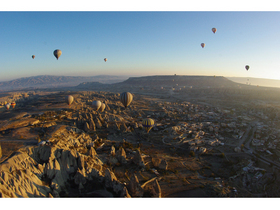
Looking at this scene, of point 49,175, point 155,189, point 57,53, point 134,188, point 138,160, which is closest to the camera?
point 49,175

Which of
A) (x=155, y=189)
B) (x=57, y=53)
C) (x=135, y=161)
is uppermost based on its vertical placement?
(x=57, y=53)

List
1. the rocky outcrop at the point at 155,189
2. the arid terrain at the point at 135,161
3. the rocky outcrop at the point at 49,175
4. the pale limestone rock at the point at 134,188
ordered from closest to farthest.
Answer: the rocky outcrop at the point at 49,175
the arid terrain at the point at 135,161
the pale limestone rock at the point at 134,188
the rocky outcrop at the point at 155,189

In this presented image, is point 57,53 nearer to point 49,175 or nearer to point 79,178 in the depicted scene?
point 49,175

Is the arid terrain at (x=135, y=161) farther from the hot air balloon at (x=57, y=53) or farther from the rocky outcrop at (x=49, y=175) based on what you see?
the hot air balloon at (x=57, y=53)

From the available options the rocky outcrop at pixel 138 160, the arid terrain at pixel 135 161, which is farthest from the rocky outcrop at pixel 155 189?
the rocky outcrop at pixel 138 160

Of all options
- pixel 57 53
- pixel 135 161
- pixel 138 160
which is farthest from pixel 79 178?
pixel 57 53

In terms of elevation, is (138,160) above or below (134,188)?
below

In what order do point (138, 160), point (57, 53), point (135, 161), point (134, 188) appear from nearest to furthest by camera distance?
point (134, 188)
point (138, 160)
point (135, 161)
point (57, 53)

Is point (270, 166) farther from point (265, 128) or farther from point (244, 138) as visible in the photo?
point (265, 128)

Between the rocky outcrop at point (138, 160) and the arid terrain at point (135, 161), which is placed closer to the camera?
the arid terrain at point (135, 161)

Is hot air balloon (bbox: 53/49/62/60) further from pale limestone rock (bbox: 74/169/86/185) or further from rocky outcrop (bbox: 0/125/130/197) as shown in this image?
pale limestone rock (bbox: 74/169/86/185)

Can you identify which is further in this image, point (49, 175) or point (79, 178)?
point (79, 178)

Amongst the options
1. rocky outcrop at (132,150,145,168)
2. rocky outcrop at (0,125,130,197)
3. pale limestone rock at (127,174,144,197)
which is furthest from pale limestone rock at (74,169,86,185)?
rocky outcrop at (132,150,145,168)
